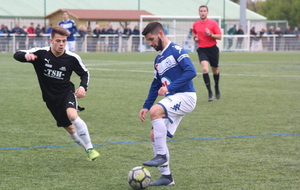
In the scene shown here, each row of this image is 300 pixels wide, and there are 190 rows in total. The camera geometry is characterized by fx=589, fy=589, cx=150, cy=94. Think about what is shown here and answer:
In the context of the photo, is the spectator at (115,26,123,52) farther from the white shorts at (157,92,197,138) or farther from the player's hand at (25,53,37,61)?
the white shorts at (157,92,197,138)

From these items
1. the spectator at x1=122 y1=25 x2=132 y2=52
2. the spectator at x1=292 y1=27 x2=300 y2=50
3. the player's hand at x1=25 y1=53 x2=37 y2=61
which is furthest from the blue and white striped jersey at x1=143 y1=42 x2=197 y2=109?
the spectator at x1=292 y1=27 x2=300 y2=50

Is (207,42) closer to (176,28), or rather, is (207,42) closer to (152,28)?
(152,28)

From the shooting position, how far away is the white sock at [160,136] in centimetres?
543

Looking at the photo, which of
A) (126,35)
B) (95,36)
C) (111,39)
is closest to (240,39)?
(126,35)

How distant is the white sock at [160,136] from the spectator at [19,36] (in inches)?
1148

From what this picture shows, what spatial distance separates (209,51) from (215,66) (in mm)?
373

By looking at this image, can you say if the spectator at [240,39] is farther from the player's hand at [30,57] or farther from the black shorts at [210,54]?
the player's hand at [30,57]

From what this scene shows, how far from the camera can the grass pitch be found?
5.70 metres

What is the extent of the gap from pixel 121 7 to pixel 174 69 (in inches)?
1472

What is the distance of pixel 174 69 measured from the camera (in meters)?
5.83

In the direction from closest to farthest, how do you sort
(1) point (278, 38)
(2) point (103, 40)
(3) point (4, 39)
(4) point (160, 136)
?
1. (4) point (160, 136)
2. (3) point (4, 39)
3. (2) point (103, 40)
4. (1) point (278, 38)

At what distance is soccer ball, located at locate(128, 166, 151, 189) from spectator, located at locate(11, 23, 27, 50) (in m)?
29.3

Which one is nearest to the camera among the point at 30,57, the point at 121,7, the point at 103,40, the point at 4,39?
the point at 30,57

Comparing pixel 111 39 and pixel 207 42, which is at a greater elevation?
pixel 111 39
